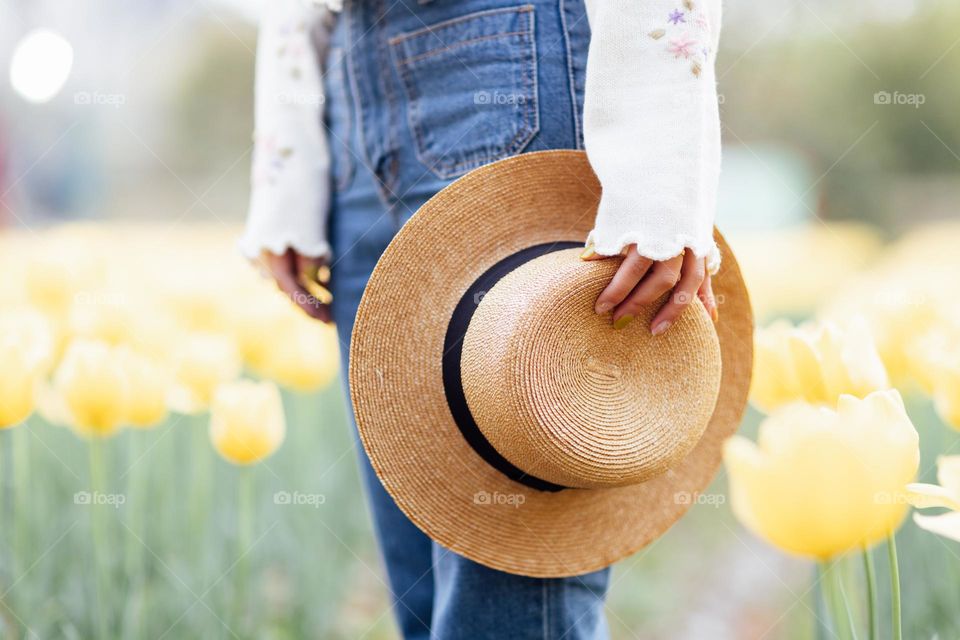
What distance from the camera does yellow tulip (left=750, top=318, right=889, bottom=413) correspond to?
3.39 ft

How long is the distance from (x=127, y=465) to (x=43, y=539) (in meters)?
0.38

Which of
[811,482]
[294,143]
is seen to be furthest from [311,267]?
[811,482]

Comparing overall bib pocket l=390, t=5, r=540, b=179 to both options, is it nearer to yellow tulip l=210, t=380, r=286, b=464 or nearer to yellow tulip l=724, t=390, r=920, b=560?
yellow tulip l=724, t=390, r=920, b=560

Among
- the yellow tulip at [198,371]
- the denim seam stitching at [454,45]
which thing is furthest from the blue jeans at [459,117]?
the yellow tulip at [198,371]

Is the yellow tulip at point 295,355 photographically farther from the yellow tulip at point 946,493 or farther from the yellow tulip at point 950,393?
the yellow tulip at point 946,493

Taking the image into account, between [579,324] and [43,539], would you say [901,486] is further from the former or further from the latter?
[43,539]

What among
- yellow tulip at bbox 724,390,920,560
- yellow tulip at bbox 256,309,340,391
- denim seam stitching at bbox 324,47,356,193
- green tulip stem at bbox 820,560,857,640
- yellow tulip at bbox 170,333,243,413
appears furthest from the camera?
yellow tulip at bbox 256,309,340,391

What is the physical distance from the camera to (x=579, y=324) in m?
0.95

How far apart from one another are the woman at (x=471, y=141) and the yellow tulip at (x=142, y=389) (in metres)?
0.39

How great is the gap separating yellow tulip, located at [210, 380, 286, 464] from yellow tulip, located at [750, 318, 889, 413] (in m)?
0.84

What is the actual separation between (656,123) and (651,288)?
0.17 metres

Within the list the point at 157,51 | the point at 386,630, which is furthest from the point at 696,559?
the point at 157,51

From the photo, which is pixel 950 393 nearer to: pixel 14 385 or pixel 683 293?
pixel 683 293

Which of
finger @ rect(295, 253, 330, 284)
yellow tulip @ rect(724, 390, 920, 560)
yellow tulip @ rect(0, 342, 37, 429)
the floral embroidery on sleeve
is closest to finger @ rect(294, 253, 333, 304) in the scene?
finger @ rect(295, 253, 330, 284)
